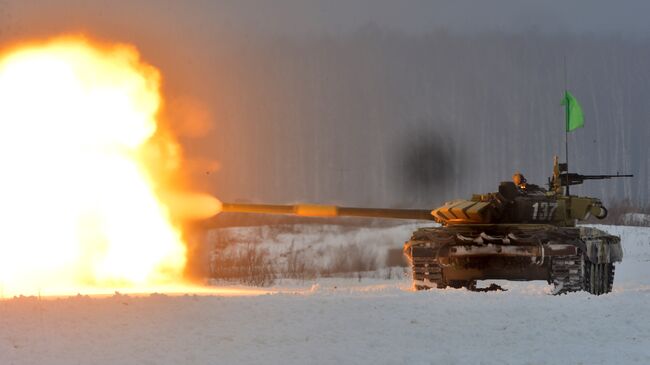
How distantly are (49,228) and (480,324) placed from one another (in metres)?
15.3

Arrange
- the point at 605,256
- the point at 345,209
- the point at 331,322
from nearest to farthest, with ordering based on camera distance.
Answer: the point at 331,322, the point at 605,256, the point at 345,209

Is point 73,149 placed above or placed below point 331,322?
above

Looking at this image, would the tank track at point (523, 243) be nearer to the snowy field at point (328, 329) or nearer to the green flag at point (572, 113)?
the snowy field at point (328, 329)

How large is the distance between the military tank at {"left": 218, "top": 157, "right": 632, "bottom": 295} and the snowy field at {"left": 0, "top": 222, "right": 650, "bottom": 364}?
221 cm

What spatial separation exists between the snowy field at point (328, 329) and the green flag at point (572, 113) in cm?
940

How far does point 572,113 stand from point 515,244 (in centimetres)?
766

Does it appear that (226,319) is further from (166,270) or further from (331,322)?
(166,270)

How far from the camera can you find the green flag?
917 inches

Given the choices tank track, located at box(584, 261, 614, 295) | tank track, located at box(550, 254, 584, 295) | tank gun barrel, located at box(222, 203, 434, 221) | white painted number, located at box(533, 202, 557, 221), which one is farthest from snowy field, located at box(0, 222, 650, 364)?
tank gun barrel, located at box(222, 203, 434, 221)

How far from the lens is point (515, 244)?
16.8 meters

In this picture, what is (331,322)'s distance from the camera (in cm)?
1205

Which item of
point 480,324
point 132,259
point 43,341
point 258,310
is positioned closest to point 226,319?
point 258,310

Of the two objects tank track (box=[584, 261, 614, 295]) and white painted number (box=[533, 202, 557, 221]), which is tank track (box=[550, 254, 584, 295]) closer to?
tank track (box=[584, 261, 614, 295])

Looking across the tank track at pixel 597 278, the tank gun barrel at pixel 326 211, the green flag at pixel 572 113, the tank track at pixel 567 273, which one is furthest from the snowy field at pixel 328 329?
the green flag at pixel 572 113
